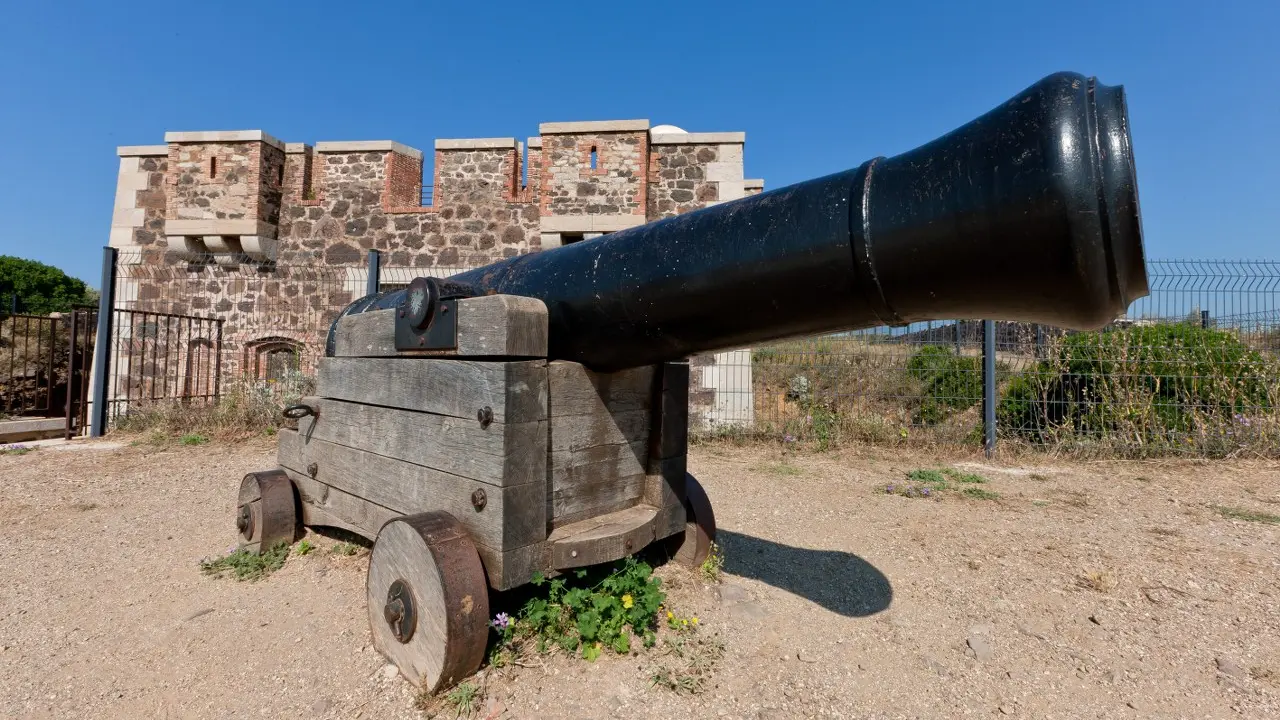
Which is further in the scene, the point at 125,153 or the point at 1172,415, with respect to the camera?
the point at 125,153

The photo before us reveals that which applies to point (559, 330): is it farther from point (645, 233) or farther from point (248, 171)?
point (248, 171)

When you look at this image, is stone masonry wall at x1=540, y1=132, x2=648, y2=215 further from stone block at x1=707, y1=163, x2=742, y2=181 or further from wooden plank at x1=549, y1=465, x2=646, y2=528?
wooden plank at x1=549, y1=465, x2=646, y2=528

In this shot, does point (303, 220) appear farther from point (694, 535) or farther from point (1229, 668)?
point (1229, 668)

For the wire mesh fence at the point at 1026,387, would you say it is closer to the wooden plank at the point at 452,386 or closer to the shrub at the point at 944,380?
the shrub at the point at 944,380

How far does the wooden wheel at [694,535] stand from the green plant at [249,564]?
1970mm

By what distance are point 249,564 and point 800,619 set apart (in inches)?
105

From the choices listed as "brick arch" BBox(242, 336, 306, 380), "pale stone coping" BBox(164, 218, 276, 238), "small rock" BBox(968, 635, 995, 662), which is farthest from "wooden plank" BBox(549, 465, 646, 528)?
"pale stone coping" BBox(164, 218, 276, 238)

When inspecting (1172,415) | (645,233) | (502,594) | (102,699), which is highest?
(645,233)

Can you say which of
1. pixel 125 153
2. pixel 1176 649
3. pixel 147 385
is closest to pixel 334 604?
pixel 1176 649

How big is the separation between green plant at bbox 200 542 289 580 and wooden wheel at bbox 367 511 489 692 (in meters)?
1.28

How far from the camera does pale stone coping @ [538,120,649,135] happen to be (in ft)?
26.1

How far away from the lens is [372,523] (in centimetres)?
255

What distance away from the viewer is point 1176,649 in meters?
2.32

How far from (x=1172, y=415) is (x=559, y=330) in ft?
22.9
